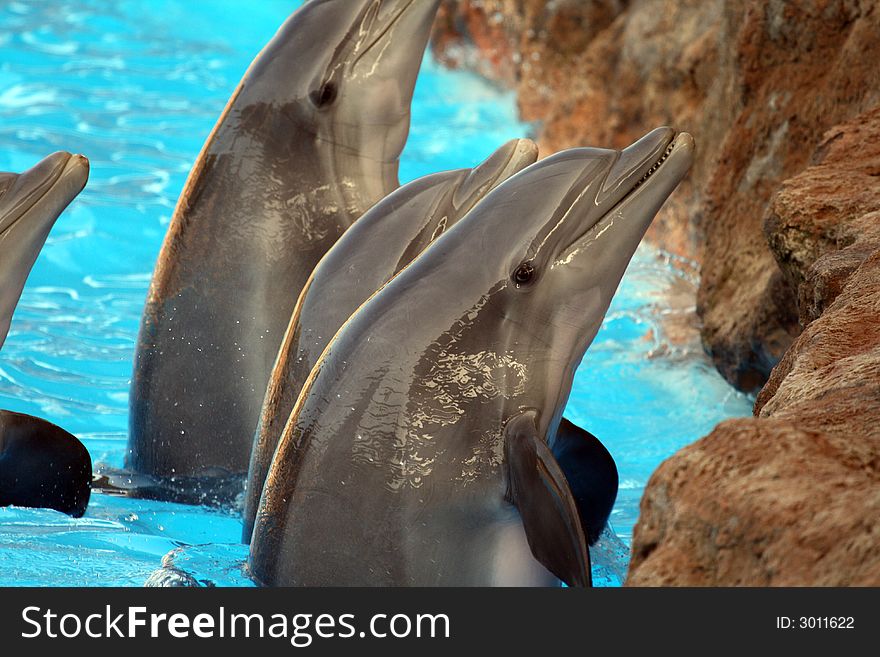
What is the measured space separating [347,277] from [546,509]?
1.45 m

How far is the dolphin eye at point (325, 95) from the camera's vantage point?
5.71 meters

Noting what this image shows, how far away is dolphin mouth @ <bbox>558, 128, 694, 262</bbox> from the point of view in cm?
432

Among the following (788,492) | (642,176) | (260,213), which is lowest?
(788,492)

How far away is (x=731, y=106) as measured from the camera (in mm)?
7566

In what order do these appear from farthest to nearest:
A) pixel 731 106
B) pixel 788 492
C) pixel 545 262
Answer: pixel 731 106 < pixel 545 262 < pixel 788 492

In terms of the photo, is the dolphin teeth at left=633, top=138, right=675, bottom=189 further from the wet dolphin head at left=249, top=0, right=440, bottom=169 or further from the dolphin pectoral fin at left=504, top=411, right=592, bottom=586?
the wet dolphin head at left=249, top=0, right=440, bottom=169

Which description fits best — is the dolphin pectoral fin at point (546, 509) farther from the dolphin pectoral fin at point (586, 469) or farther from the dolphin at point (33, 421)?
the dolphin at point (33, 421)

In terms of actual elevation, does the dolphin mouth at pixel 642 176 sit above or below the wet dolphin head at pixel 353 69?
below

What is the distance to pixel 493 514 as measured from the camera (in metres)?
4.07

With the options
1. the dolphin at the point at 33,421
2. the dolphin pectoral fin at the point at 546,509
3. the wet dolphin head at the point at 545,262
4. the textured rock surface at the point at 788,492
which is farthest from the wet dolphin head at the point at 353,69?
the textured rock surface at the point at 788,492

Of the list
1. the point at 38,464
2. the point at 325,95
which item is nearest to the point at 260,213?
the point at 325,95

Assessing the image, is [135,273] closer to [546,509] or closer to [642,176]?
[642,176]

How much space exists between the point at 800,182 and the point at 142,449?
2980 mm
